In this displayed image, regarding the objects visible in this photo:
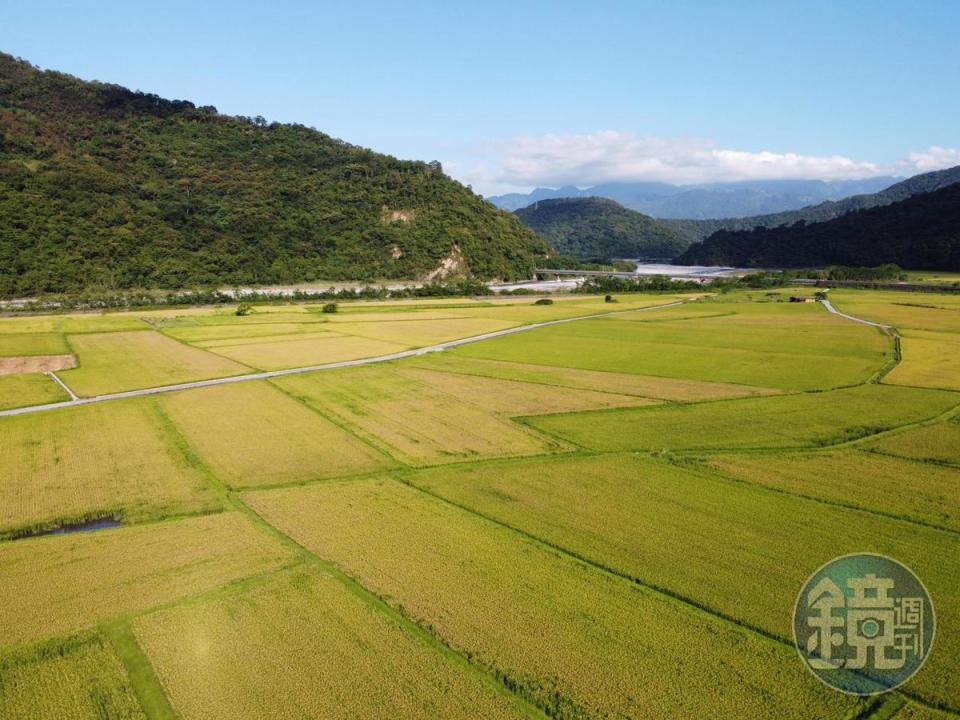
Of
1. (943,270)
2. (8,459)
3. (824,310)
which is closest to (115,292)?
(8,459)

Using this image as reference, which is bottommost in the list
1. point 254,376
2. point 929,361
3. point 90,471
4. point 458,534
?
point 458,534

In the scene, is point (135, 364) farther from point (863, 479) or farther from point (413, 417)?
point (863, 479)

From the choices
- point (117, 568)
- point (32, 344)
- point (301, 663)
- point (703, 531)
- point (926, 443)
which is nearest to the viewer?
point (301, 663)

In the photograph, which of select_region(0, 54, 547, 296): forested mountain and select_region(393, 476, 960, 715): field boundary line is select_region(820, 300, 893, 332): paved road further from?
select_region(0, 54, 547, 296): forested mountain

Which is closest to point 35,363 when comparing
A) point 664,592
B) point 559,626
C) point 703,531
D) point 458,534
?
point 458,534

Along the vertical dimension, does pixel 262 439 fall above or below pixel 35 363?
below

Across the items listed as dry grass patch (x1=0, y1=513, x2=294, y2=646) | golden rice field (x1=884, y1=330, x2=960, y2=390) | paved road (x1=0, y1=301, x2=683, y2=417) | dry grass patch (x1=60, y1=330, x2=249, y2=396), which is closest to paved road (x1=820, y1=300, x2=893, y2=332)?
golden rice field (x1=884, y1=330, x2=960, y2=390)
